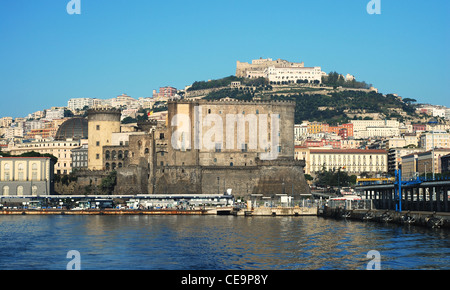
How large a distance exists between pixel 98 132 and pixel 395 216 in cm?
5823

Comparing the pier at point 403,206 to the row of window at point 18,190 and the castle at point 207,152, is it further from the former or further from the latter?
the row of window at point 18,190

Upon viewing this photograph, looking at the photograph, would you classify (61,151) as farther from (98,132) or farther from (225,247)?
(225,247)

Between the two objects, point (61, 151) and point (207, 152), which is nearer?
point (207, 152)

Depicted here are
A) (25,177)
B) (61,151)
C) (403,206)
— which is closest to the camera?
(403,206)

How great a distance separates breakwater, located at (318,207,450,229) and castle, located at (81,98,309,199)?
19.4 m

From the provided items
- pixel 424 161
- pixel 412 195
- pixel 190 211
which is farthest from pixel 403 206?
pixel 424 161

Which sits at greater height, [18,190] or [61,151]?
[61,151]

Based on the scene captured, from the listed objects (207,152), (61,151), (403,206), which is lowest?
(403,206)

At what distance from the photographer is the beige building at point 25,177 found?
110938 millimetres

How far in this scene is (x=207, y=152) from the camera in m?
107

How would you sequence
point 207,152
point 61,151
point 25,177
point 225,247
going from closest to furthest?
1. point 225,247
2. point 207,152
3. point 25,177
4. point 61,151

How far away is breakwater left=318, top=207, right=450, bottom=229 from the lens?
56312mm
